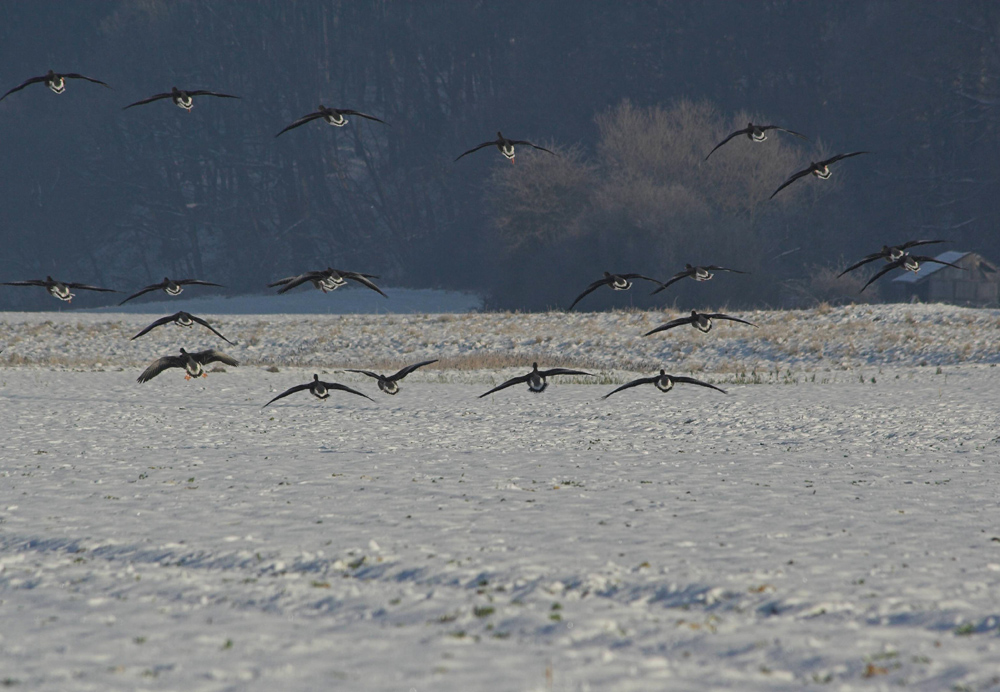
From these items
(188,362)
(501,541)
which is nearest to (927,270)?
(188,362)

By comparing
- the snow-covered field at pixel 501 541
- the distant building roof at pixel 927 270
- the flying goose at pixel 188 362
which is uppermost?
the distant building roof at pixel 927 270

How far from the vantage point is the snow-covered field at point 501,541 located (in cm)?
857

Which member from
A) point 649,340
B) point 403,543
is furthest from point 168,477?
point 649,340

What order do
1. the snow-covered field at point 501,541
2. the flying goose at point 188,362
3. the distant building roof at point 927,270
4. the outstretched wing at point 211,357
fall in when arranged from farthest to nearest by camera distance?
the distant building roof at point 927,270 → the flying goose at point 188,362 → the outstretched wing at point 211,357 → the snow-covered field at point 501,541

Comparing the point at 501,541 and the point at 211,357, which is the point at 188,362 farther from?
the point at 501,541

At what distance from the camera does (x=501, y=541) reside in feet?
40.1

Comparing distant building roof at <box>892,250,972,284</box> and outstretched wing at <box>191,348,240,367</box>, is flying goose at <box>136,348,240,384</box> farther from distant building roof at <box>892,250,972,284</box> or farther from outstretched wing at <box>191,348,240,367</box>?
distant building roof at <box>892,250,972,284</box>

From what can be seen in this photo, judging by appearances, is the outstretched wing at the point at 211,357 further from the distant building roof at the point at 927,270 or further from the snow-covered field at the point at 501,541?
the distant building roof at the point at 927,270

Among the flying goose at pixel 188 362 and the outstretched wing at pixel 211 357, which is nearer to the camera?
the outstretched wing at pixel 211 357

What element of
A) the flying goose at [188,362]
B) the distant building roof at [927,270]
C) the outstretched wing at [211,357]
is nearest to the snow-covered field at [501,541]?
the flying goose at [188,362]

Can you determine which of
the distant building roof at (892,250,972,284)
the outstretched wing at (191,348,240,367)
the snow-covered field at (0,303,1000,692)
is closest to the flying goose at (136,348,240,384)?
the outstretched wing at (191,348,240,367)

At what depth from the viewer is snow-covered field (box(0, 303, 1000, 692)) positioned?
8570mm

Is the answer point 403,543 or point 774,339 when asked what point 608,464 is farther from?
point 774,339

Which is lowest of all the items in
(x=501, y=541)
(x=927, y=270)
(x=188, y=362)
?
(x=501, y=541)
